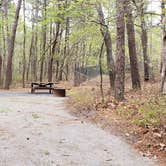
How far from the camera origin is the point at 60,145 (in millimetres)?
6816

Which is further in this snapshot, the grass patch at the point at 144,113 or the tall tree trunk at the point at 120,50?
the tall tree trunk at the point at 120,50

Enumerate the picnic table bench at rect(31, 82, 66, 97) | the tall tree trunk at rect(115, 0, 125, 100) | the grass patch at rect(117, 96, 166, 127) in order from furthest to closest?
the picnic table bench at rect(31, 82, 66, 97), the tall tree trunk at rect(115, 0, 125, 100), the grass patch at rect(117, 96, 166, 127)

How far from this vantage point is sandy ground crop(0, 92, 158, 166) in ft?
19.0

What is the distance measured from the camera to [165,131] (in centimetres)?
762

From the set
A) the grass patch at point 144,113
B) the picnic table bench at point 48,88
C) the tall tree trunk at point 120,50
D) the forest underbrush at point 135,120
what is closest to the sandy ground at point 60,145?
the forest underbrush at point 135,120

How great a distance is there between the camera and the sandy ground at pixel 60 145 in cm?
579

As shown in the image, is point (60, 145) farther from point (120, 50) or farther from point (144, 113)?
point (120, 50)

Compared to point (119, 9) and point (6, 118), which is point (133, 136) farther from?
point (119, 9)

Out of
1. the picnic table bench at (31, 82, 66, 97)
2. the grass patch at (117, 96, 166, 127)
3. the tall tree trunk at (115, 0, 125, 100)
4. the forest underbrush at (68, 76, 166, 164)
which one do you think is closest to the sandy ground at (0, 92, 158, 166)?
the forest underbrush at (68, 76, 166, 164)

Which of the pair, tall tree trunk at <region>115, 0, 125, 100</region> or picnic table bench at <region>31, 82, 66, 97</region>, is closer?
tall tree trunk at <region>115, 0, 125, 100</region>

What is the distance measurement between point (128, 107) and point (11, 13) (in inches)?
1022

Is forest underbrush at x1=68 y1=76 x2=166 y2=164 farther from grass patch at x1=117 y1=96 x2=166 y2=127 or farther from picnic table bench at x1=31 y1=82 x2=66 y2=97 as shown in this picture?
picnic table bench at x1=31 y1=82 x2=66 y2=97

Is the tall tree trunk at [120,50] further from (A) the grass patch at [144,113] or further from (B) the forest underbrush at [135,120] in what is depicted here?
(A) the grass patch at [144,113]

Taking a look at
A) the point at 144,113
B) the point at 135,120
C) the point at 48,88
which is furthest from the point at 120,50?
the point at 48,88
